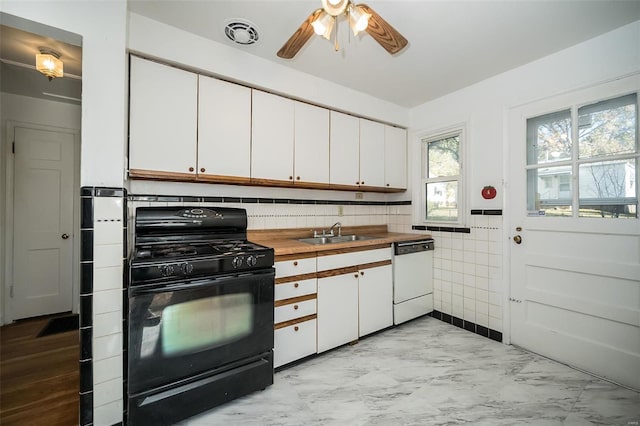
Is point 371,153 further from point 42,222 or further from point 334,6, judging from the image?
point 42,222

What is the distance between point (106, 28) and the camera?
4.65 feet

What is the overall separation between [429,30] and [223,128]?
5.26ft

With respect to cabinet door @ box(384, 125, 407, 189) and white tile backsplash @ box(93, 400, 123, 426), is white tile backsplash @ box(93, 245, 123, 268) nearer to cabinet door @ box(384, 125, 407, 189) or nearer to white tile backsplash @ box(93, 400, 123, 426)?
white tile backsplash @ box(93, 400, 123, 426)

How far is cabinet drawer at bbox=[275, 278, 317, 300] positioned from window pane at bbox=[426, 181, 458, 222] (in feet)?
5.67

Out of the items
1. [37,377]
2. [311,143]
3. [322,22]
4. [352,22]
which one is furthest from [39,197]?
[352,22]

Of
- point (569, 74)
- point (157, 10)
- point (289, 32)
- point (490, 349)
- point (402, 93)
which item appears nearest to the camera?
point (157, 10)

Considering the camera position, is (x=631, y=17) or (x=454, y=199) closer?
(x=631, y=17)

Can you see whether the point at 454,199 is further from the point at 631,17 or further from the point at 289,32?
the point at 289,32

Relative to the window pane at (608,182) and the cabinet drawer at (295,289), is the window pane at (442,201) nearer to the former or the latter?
the window pane at (608,182)

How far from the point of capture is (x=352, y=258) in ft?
7.41

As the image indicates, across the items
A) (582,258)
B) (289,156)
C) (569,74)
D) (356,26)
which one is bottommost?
(582,258)

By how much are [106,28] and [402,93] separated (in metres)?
2.43

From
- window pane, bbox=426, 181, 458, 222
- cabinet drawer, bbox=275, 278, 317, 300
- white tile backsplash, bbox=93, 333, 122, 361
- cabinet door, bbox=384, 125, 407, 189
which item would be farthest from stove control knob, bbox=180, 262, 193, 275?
window pane, bbox=426, 181, 458, 222

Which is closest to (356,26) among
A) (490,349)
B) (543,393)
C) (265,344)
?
(265,344)
